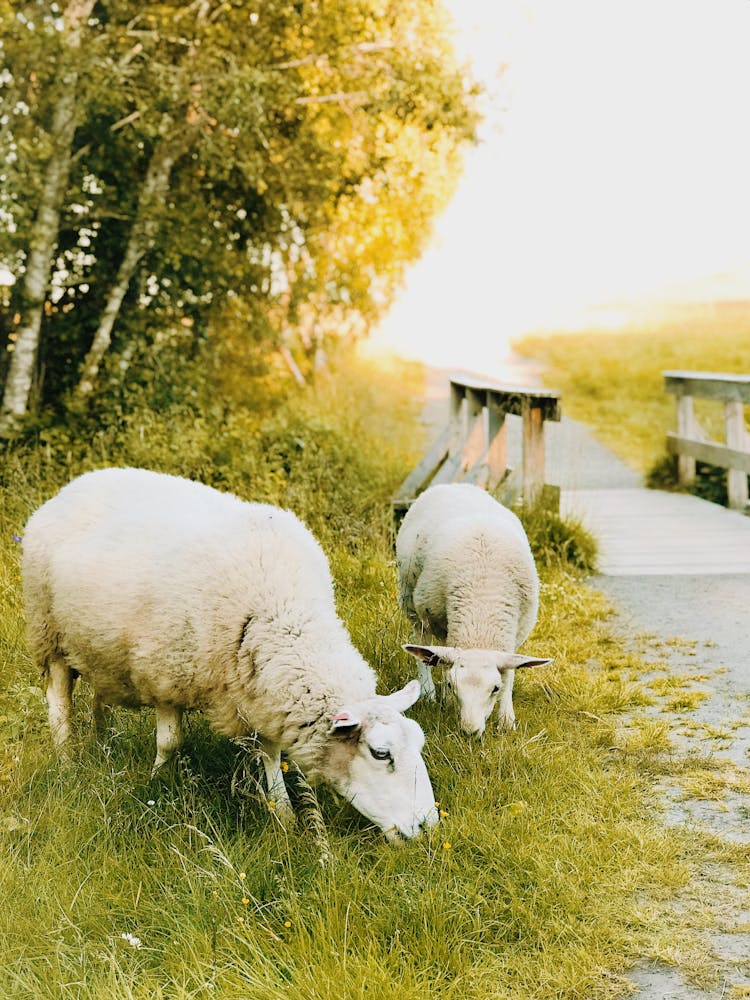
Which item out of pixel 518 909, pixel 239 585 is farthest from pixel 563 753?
pixel 239 585

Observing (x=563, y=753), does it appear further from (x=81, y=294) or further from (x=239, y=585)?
(x=81, y=294)

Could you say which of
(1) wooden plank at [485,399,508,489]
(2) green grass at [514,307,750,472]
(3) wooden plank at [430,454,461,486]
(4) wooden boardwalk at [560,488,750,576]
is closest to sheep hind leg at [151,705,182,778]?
(4) wooden boardwalk at [560,488,750,576]

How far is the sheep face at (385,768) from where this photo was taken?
12.5ft

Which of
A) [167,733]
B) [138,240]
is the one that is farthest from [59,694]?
[138,240]

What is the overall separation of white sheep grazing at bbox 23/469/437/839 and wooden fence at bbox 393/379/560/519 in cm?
424

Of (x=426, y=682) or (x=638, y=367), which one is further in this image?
(x=638, y=367)

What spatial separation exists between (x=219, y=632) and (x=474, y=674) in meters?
1.22

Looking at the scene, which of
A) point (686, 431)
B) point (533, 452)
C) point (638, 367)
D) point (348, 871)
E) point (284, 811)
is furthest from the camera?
point (638, 367)

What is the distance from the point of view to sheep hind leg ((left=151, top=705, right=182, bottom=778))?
4.51 m

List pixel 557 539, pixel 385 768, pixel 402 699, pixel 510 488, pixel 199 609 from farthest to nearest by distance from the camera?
pixel 510 488, pixel 557 539, pixel 199 609, pixel 402 699, pixel 385 768

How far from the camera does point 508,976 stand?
3.33m

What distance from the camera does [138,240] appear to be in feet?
37.1

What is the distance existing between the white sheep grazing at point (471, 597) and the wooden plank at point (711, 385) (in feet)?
17.0

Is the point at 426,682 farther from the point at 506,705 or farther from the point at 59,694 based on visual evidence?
the point at 59,694
